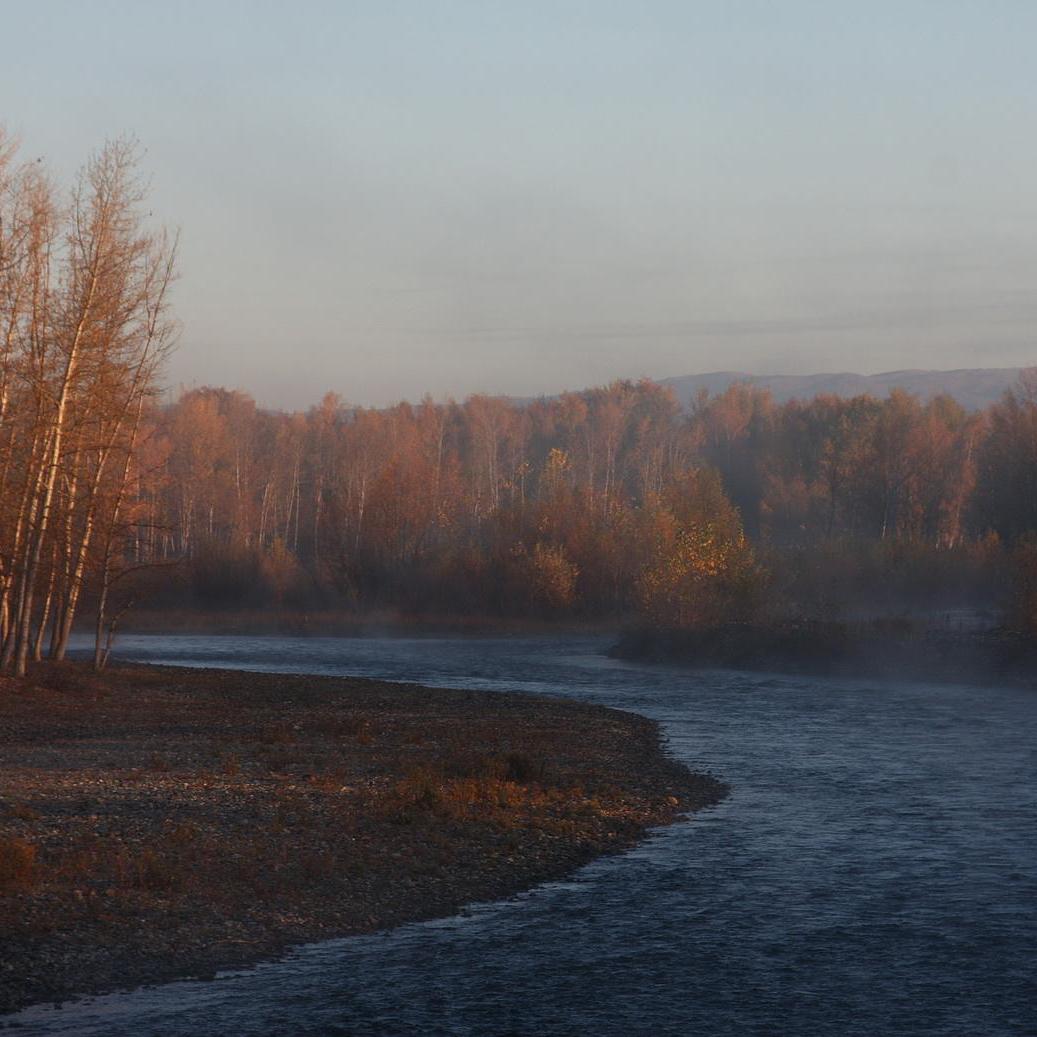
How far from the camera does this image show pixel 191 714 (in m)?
34.2

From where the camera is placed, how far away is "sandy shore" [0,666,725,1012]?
46.7ft

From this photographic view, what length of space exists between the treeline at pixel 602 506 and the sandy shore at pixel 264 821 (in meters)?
20.2

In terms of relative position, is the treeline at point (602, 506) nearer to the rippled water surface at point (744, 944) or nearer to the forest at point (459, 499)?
the forest at point (459, 499)

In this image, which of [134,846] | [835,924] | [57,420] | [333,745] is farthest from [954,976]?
[57,420]

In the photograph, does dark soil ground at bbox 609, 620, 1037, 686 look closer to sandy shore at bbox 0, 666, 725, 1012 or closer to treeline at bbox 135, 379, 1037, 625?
treeline at bbox 135, 379, 1037, 625

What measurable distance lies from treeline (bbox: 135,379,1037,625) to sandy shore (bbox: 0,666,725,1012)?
20169mm

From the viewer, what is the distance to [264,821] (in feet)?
63.4

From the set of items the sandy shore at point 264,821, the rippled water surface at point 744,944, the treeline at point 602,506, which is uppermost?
the treeline at point 602,506

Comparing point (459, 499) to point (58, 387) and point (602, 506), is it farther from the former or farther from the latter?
point (58, 387)

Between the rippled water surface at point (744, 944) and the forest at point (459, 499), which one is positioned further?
the forest at point (459, 499)

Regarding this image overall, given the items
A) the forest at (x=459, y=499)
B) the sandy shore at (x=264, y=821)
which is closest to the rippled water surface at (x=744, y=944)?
the sandy shore at (x=264, y=821)

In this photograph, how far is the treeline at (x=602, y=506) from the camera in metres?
78.0

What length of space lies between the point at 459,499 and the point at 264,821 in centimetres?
9106

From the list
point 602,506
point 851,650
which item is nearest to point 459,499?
point 602,506
